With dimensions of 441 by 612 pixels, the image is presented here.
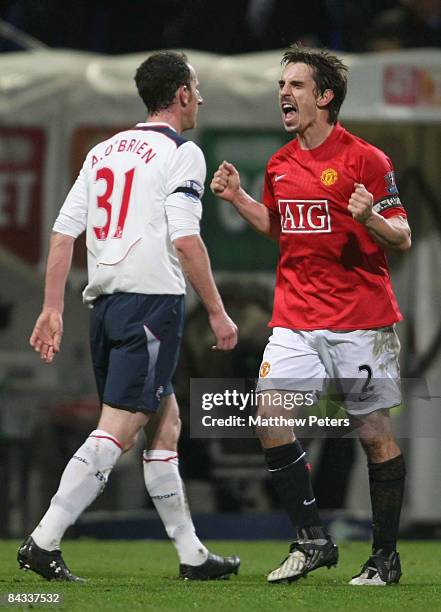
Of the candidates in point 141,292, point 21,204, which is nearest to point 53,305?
point 141,292

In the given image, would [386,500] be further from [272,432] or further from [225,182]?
[225,182]

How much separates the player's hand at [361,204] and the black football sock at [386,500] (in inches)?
38.0

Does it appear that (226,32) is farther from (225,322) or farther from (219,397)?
(225,322)

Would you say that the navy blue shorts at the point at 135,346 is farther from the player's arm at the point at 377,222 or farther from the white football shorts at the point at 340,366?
the player's arm at the point at 377,222

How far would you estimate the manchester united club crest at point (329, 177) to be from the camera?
19.3 ft

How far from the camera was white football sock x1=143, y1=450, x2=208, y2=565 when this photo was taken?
5891 mm

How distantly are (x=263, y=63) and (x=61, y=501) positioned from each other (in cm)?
441

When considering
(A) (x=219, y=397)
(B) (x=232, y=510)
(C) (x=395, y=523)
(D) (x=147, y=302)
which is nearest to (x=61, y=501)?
(D) (x=147, y=302)

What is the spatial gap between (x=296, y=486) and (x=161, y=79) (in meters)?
1.64

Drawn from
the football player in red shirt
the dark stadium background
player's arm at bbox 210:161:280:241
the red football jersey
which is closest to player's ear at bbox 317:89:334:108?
the football player in red shirt

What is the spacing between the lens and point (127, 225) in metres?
5.79

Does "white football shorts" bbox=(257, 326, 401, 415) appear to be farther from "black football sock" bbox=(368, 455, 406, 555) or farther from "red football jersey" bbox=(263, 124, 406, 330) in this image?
"black football sock" bbox=(368, 455, 406, 555)

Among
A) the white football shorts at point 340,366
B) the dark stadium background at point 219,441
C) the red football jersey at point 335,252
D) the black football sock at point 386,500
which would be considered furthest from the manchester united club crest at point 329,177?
the dark stadium background at point 219,441

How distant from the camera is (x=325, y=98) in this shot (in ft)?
19.7
